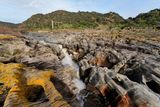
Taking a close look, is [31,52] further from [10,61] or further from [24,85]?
[24,85]

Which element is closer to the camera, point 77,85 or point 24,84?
point 24,84

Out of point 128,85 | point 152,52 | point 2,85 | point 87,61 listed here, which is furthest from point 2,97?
point 152,52

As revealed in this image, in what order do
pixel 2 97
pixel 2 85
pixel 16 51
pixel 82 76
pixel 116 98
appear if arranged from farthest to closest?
1. pixel 16 51
2. pixel 82 76
3. pixel 2 85
4. pixel 2 97
5. pixel 116 98

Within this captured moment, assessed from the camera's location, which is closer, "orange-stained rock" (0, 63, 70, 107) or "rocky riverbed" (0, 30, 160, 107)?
"rocky riverbed" (0, 30, 160, 107)

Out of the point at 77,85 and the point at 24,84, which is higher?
the point at 24,84

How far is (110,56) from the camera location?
4003cm

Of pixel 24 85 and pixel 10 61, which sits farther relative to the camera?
pixel 10 61

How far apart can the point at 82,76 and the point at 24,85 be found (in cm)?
891

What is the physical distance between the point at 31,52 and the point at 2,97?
71.0ft

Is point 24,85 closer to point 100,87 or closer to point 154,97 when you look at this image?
point 100,87

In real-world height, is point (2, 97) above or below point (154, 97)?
below

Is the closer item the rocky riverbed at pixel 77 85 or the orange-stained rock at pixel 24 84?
the rocky riverbed at pixel 77 85

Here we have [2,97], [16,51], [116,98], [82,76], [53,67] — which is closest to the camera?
[116,98]

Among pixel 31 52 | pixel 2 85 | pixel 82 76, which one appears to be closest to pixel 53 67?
pixel 82 76
